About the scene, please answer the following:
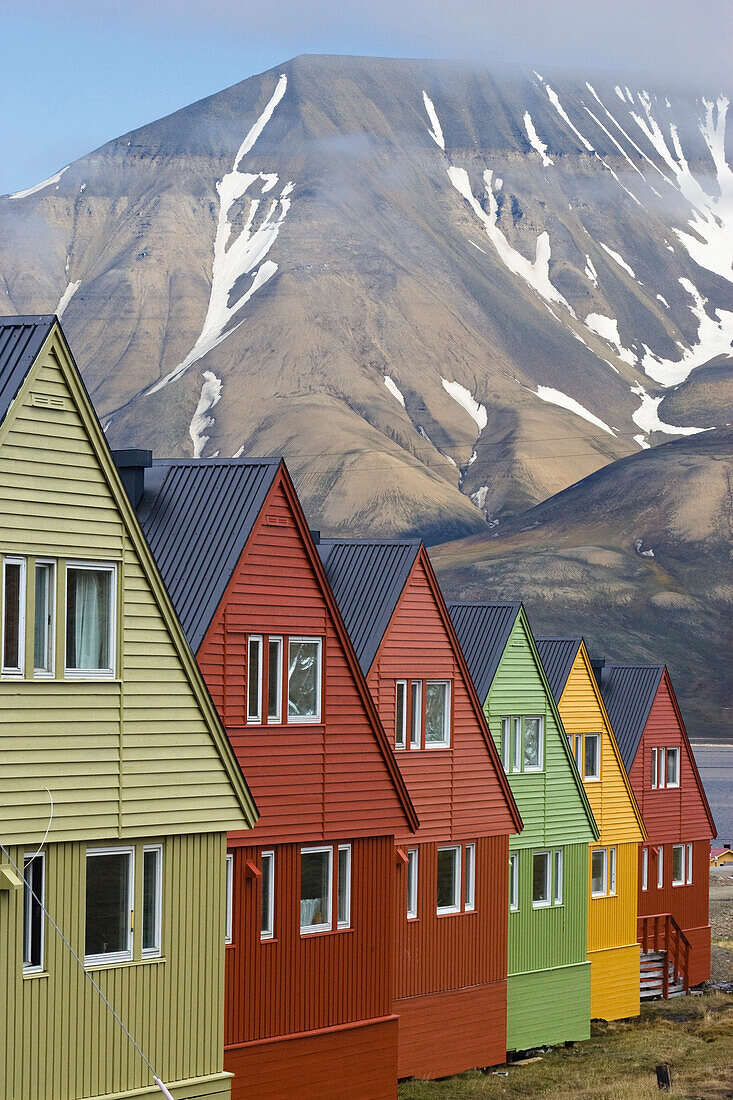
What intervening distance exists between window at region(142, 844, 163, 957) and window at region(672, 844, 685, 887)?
33.6 m

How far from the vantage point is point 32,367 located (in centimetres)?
1847

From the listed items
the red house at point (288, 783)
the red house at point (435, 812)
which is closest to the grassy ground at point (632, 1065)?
the red house at point (435, 812)

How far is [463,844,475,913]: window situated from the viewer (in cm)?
3481

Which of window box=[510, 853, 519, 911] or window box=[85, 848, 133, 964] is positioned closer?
window box=[85, 848, 133, 964]

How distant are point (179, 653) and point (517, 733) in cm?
1911

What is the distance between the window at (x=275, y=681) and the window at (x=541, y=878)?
49.6ft

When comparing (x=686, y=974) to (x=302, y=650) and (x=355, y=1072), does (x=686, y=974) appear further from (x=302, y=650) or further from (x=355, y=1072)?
(x=302, y=650)

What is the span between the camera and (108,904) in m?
20.4

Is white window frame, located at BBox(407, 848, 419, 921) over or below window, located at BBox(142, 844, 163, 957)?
below

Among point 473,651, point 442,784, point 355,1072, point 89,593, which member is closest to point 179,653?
point 89,593

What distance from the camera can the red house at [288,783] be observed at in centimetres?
2517

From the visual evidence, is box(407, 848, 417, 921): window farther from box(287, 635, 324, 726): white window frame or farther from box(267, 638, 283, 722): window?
box(267, 638, 283, 722): window

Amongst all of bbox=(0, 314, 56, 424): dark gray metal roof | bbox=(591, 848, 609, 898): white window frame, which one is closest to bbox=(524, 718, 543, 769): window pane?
bbox=(591, 848, 609, 898): white window frame

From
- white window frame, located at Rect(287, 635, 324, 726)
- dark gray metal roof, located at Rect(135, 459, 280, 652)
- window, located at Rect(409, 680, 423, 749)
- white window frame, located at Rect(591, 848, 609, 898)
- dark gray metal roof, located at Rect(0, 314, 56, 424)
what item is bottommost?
white window frame, located at Rect(591, 848, 609, 898)
